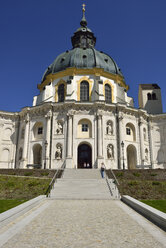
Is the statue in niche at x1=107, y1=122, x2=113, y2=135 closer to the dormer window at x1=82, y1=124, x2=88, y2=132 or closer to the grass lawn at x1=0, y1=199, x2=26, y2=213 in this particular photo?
the dormer window at x1=82, y1=124, x2=88, y2=132

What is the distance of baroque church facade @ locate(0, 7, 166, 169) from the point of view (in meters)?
35.5

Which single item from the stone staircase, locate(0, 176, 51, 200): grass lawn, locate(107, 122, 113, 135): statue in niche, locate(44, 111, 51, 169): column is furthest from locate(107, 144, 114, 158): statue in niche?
locate(0, 176, 51, 200): grass lawn

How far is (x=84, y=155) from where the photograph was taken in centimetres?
3738

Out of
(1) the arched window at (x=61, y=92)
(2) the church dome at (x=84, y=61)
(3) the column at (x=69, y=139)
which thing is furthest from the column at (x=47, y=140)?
(2) the church dome at (x=84, y=61)

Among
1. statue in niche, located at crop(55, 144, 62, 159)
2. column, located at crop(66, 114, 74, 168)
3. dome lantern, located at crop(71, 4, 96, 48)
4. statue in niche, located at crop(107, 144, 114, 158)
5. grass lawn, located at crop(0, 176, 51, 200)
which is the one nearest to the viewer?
grass lawn, located at crop(0, 176, 51, 200)

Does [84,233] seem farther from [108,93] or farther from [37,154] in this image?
[108,93]

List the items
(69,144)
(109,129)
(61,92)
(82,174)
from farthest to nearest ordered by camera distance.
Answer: (61,92) < (109,129) < (69,144) < (82,174)

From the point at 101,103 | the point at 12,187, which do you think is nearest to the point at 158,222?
the point at 12,187

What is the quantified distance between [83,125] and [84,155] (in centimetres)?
549

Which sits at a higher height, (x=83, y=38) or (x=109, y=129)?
(x=83, y=38)

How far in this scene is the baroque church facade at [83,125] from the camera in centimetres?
3550

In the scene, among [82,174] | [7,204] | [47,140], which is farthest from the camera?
[47,140]

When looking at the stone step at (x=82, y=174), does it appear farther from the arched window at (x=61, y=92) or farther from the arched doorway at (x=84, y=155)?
the arched window at (x=61, y=92)

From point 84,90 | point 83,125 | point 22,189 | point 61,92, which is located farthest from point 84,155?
point 22,189
